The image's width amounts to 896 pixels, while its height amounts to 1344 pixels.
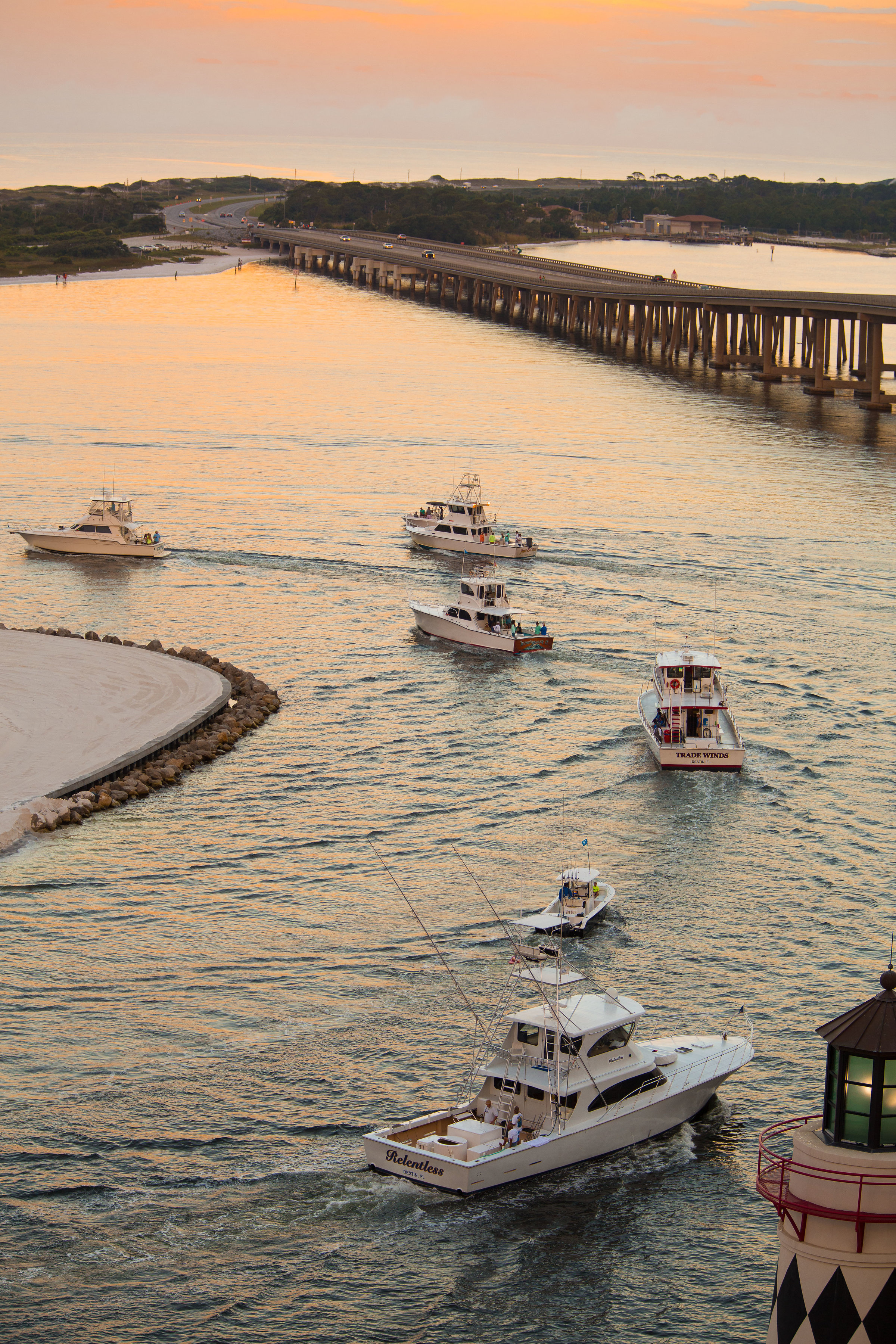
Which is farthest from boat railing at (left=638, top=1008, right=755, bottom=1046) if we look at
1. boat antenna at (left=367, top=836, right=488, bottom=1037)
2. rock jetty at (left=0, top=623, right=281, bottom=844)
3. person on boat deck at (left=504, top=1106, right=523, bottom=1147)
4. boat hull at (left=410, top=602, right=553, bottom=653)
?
boat hull at (left=410, top=602, right=553, bottom=653)

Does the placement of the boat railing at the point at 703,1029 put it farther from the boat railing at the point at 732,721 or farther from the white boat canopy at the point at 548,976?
the boat railing at the point at 732,721

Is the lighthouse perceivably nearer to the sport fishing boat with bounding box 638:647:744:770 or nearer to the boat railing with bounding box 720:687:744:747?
the sport fishing boat with bounding box 638:647:744:770

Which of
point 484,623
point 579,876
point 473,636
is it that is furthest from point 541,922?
point 484,623

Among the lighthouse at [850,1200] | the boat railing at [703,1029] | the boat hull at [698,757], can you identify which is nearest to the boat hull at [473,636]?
the boat hull at [698,757]

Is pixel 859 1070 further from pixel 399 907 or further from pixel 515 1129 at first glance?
pixel 399 907

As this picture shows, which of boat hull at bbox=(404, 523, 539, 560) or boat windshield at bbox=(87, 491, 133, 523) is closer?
boat hull at bbox=(404, 523, 539, 560)

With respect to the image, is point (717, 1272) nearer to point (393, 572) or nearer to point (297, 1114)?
point (297, 1114)

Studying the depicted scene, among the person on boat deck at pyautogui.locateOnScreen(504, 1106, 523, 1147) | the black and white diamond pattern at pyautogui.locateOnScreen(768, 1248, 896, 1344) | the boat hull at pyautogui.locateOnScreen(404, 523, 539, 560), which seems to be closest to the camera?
the black and white diamond pattern at pyautogui.locateOnScreen(768, 1248, 896, 1344)
